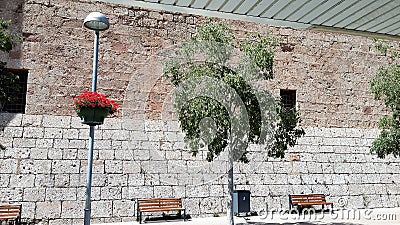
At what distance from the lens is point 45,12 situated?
10859mm

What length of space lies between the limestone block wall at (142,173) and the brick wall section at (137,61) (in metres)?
0.66

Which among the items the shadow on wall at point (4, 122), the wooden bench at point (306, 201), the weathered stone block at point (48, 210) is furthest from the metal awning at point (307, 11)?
the wooden bench at point (306, 201)

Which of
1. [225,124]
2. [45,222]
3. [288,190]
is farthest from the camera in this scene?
[288,190]

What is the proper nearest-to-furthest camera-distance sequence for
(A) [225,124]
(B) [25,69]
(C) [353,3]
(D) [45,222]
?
(C) [353,3]
(A) [225,124]
(D) [45,222]
(B) [25,69]

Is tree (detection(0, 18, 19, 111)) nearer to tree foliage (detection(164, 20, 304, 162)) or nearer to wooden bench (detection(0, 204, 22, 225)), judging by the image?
wooden bench (detection(0, 204, 22, 225))

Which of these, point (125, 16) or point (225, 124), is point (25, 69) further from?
point (225, 124)

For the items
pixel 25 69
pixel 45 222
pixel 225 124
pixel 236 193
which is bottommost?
pixel 45 222

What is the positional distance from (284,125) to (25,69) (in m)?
6.66

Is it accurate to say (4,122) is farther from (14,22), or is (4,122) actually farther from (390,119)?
(390,119)

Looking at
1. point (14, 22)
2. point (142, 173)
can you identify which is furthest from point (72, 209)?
point (14, 22)

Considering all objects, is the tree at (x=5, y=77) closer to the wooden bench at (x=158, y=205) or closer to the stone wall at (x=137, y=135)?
the stone wall at (x=137, y=135)

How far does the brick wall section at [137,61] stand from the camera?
34.9 feet

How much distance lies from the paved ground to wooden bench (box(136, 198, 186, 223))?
0.30 meters

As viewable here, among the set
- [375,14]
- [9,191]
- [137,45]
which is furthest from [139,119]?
[375,14]
